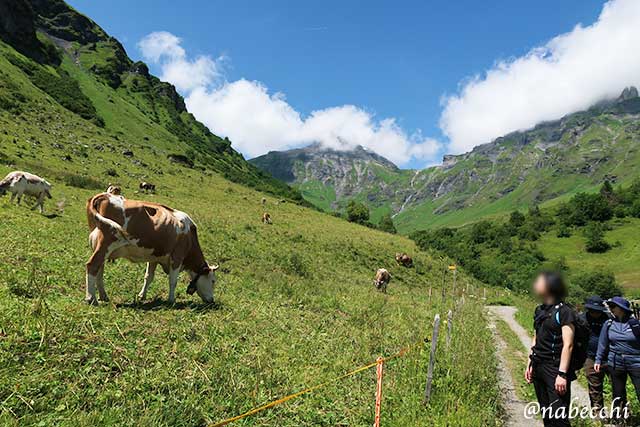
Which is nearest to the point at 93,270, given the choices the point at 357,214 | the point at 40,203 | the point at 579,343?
the point at 579,343

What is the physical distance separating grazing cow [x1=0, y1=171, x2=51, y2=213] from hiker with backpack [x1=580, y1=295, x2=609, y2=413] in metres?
21.8

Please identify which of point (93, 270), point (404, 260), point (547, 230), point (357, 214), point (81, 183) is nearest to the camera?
point (93, 270)

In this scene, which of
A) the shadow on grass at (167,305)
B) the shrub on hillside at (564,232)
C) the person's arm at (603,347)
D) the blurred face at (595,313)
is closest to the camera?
the person's arm at (603,347)

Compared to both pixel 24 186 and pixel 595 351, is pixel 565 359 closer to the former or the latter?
Answer: pixel 595 351

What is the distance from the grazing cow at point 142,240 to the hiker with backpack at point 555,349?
25.4 ft

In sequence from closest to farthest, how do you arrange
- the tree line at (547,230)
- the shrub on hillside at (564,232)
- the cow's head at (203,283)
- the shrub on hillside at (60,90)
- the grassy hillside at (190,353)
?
the grassy hillside at (190,353)
the cow's head at (203,283)
the shrub on hillside at (60,90)
the tree line at (547,230)
the shrub on hillside at (564,232)

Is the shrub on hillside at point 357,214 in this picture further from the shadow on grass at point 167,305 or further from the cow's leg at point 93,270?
the cow's leg at point 93,270

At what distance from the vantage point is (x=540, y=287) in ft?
18.9

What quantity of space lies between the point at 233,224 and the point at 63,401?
86.7ft

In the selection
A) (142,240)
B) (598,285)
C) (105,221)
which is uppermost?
(105,221)

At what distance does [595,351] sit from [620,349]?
953 millimetres

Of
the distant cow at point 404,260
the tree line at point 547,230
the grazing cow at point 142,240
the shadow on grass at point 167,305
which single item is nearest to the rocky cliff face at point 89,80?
the distant cow at point 404,260

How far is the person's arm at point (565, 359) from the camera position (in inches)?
Answer: 204

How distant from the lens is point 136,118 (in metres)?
93.4
